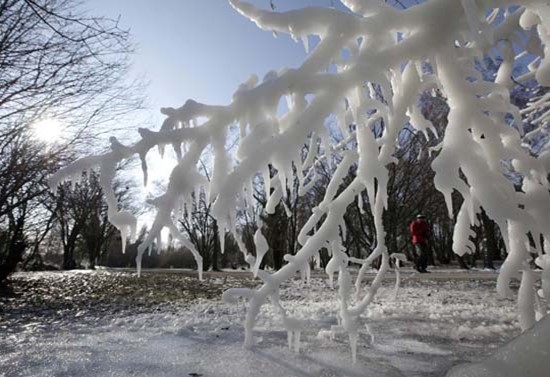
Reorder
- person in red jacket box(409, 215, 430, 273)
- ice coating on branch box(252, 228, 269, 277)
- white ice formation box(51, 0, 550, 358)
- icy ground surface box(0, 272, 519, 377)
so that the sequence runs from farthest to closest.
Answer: person in red jacket box(409, 215, 430, 273) → icy ground surface box(0, 272, 519, 377) → ice coating on branch box(252, 228, 269, 277) → white ice formation box(51, 0, 550, 358)

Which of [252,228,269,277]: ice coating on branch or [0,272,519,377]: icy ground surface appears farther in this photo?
[0,272,519,377]: icy ground surface

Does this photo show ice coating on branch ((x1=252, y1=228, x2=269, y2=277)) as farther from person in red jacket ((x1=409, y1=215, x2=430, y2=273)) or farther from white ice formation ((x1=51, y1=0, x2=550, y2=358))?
person in red jacket ((x1=409, y1=215, x2=430, y2=273))

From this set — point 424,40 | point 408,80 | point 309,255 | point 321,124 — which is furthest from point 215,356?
point 424,40

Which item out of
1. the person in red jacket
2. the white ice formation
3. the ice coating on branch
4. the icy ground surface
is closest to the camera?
the white ice formation

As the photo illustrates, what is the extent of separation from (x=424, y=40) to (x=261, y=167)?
0.69 meters

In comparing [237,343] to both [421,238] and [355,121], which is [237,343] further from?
[421,238]

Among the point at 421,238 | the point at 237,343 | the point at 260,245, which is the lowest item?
the point at 237,343

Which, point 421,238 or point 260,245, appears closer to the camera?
point 260,245

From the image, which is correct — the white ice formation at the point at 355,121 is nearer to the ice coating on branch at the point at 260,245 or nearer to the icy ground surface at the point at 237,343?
the ice coating on branch at the point at 260,245

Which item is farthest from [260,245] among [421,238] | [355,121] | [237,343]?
[421,238]

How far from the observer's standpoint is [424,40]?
1282 mm

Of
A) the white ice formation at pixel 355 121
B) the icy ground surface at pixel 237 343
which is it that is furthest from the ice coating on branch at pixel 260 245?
the icy ground surface at pixel 237 343

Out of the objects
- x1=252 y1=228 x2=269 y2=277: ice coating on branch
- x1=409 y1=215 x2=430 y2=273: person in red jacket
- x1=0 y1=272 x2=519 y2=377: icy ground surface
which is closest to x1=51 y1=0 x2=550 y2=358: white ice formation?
x1=252 y1=228 x2=269 y2=277: ice coating on branch

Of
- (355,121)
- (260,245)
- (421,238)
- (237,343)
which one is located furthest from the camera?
(421,238)
